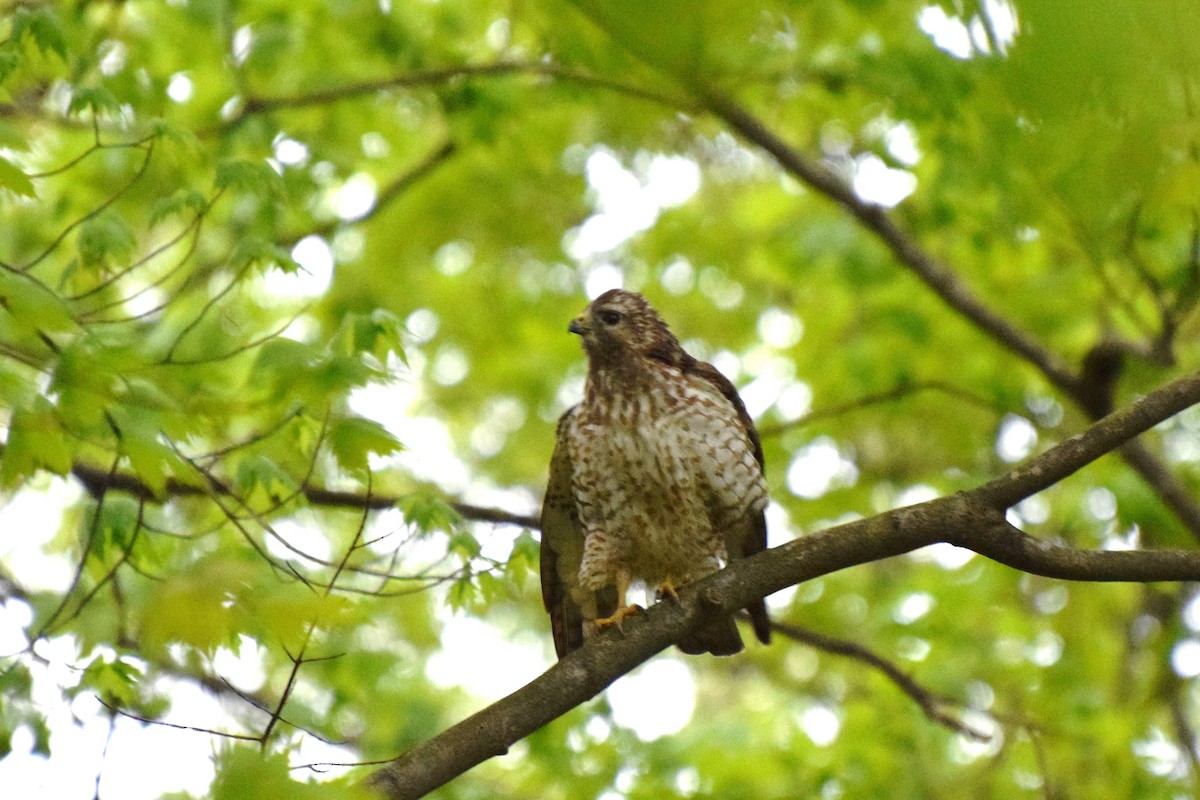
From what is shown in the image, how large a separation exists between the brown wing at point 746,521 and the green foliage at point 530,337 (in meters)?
1.11

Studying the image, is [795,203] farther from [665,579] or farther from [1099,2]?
[1099,2]

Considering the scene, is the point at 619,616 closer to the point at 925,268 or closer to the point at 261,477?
the point at 261,477

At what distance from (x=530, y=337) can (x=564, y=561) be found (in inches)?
188

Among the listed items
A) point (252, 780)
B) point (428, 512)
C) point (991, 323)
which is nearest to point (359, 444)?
point (428, 512)

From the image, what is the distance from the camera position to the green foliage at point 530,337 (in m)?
4.32

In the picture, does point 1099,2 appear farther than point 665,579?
No

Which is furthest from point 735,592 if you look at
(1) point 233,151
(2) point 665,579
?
(1) point 233,151

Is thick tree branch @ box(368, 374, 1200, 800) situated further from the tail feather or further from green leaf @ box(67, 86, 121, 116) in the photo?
green leaf @ box(67, 86, 121, 116)

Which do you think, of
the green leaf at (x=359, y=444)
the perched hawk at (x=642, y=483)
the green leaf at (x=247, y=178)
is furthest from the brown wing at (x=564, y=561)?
the green leaf at (x=247, y=178)

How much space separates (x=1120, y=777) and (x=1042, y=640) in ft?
6.22

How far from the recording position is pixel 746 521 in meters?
5.83

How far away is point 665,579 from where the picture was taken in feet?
18.8

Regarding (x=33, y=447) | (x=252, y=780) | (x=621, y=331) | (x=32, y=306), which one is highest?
(x=621, y=331)

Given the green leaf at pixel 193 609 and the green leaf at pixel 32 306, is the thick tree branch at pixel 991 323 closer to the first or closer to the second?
the green leaf at pixel 32 306
